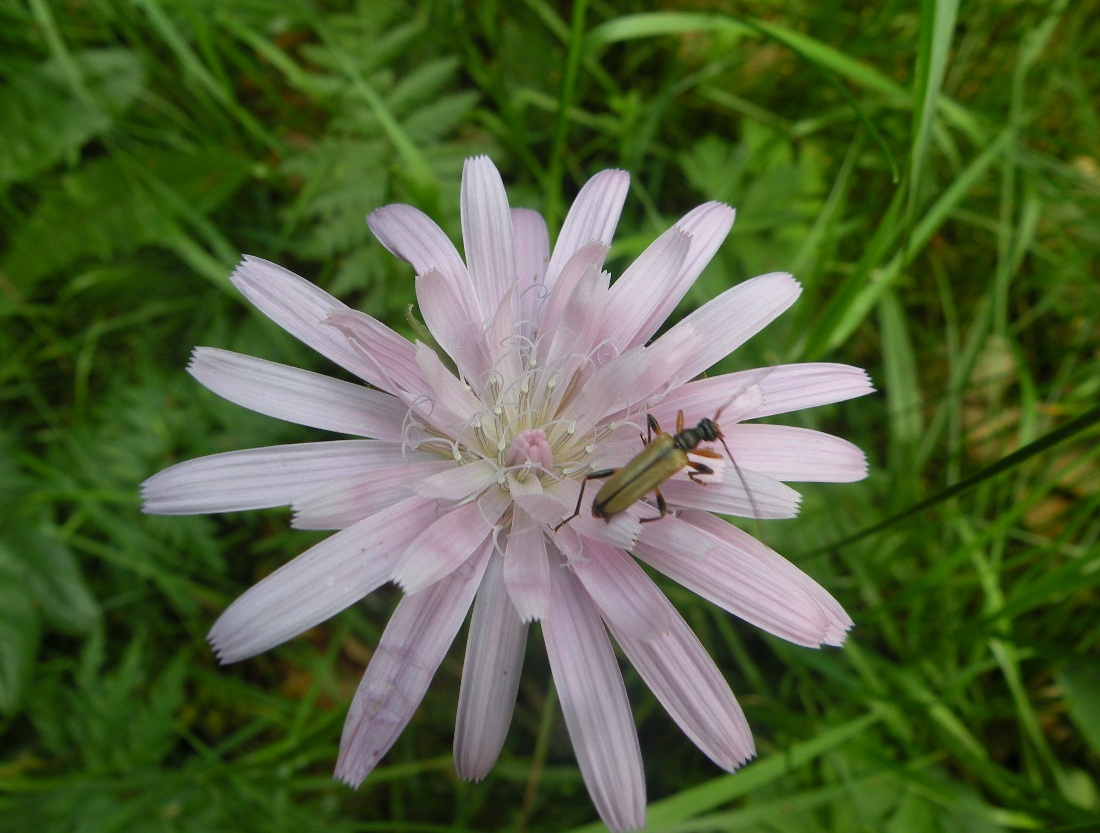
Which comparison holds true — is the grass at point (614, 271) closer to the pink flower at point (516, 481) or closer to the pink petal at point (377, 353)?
the pink flower at point (516, 481)

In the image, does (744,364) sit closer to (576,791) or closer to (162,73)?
(576,791)

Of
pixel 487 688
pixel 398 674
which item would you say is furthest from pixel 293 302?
pixel 487 688

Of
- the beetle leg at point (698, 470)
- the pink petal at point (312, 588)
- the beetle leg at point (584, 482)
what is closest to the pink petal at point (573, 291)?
the beetle leg at point (584, 482)

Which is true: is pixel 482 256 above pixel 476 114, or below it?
below

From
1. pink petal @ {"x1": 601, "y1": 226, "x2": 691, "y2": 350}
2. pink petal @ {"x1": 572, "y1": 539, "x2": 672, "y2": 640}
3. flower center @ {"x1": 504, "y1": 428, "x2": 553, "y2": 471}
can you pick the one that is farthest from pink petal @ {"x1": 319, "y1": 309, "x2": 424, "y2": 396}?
pink petal @ {"x1": 572, "y1": 539, "x2": 672, "y2": 640}

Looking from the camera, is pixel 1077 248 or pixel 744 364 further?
pixel 1077 248

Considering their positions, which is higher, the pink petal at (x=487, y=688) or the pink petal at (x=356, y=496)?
the pink petal at (x=356, y=496)

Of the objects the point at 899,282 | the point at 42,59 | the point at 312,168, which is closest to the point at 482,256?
the point at 312,168
